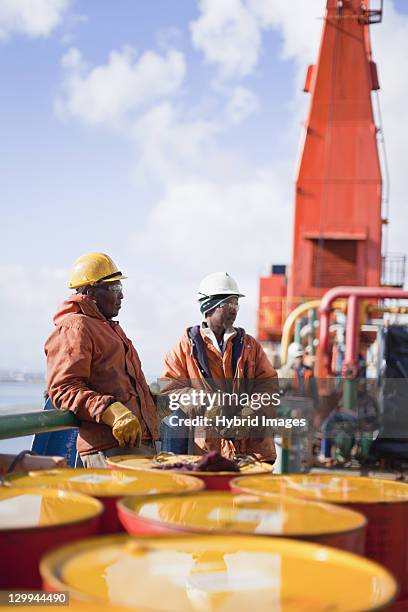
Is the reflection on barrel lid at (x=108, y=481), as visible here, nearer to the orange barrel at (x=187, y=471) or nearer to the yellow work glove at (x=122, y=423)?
the orange barrel at (x=187, y=471)

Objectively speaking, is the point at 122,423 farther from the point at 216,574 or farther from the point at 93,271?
the point at 216,574

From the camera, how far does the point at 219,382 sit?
4496mm

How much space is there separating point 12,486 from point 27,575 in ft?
1.66

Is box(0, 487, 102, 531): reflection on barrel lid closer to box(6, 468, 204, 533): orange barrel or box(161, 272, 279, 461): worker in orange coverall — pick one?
box(6, 468, 204, 533): orange barrel

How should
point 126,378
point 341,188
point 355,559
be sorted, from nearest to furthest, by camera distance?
1. point 355,559
2. point 126,378
3. point 341,188

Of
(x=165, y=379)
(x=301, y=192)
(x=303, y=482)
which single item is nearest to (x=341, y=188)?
(x=301, y=192)

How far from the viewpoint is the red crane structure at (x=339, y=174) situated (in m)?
19.5

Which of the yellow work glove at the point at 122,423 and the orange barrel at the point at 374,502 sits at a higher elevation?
the yellow work glove at the point at 122,423

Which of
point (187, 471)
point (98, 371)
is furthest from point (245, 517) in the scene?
point (98, 371)

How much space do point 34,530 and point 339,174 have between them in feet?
62.4

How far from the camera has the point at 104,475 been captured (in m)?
2.03

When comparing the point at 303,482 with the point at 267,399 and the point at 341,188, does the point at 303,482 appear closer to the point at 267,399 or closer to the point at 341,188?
the point at 267,399

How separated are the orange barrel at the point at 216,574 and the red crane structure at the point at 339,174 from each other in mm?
18200

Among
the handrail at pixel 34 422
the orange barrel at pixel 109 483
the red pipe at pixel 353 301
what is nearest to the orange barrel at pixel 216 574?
the orange barrel at pixel 109 483
